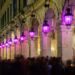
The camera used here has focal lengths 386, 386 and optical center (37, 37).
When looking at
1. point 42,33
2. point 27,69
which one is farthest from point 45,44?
point 27,69

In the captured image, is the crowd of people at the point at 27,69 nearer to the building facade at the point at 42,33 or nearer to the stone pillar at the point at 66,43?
the building facade at the point at 42,33

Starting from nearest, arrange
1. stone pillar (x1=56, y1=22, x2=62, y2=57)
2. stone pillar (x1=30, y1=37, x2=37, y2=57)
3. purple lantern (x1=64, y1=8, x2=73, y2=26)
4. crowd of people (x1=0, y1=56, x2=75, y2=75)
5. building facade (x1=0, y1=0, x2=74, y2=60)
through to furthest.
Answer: crowd of people (x1=0, y1=56, x2=75, y2=75) < purple lantern (x1=64, y1=8, x2=73, y2=26) < stone pillar (x1=56, y1=22, x2=62, y2=57) < building facade (x1=0, y1=0, x2=74, y2=60) < stone pillar (x1=30, y1=37, x2=37, y2=57)

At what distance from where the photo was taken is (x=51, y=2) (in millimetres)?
20844

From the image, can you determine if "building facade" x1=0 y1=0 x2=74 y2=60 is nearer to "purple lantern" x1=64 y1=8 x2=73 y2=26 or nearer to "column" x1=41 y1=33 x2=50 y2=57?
"column" x1=41 y1=33 x2=50 y2=57

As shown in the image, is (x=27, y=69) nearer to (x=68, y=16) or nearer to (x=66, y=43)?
(x=68, y=16)

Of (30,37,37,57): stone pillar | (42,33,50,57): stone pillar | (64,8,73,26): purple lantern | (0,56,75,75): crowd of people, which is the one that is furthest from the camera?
(30,37,37,57): stone pillar

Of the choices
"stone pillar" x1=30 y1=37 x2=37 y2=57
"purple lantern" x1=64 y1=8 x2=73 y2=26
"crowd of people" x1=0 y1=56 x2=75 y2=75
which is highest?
"purple lantern" x1=64 y1=8 x2=73 y2=26

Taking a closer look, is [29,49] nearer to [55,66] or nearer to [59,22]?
[59,22]

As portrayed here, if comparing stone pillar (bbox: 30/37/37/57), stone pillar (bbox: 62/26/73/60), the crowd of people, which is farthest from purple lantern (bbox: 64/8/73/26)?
stone pillar (bbox: 30/37/37/57)

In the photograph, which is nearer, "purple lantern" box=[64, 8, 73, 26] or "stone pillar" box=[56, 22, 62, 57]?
"purple lantern" box=[64, 8, 73, 26]

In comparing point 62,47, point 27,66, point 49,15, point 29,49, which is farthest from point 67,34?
point 29,49

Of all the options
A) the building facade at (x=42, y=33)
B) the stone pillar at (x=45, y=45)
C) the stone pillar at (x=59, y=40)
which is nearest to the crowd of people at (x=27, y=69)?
the building facade at (x=42, y=33)

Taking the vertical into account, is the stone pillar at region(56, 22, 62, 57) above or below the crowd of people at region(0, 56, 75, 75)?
above

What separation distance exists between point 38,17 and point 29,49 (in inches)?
209
